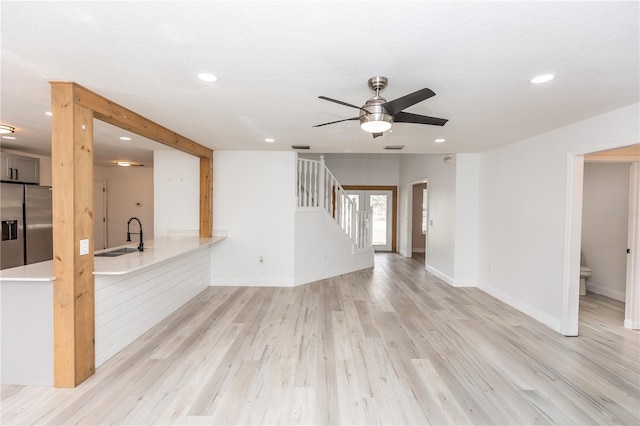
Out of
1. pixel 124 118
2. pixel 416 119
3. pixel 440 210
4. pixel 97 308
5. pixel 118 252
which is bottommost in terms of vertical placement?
pixel 97 308

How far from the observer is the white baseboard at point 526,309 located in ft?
11.8

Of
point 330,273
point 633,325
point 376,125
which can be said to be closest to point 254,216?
point 330,273

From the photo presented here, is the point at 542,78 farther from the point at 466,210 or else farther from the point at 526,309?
the point at 466,210

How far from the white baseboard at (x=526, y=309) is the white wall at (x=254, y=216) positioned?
136 inches

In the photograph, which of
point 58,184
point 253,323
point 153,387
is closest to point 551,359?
point 253,323

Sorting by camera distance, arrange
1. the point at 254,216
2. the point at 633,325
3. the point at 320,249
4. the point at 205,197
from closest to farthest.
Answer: the point at 633,325 < the point at 205,197 < the point at 254,216 < the point at 320,249

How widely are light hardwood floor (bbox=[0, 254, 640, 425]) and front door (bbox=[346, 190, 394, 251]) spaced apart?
5.36 m

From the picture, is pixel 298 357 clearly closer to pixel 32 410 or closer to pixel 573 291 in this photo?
pixel 32 410

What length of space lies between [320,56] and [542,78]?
1696mm

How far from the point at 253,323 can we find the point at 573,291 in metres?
3.87

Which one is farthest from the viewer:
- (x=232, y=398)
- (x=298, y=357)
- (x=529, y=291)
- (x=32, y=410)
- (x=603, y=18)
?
(x=529, y=291)

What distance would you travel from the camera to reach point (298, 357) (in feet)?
9.30

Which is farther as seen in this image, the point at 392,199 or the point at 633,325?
the point at 392,199

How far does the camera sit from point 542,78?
219 cm
